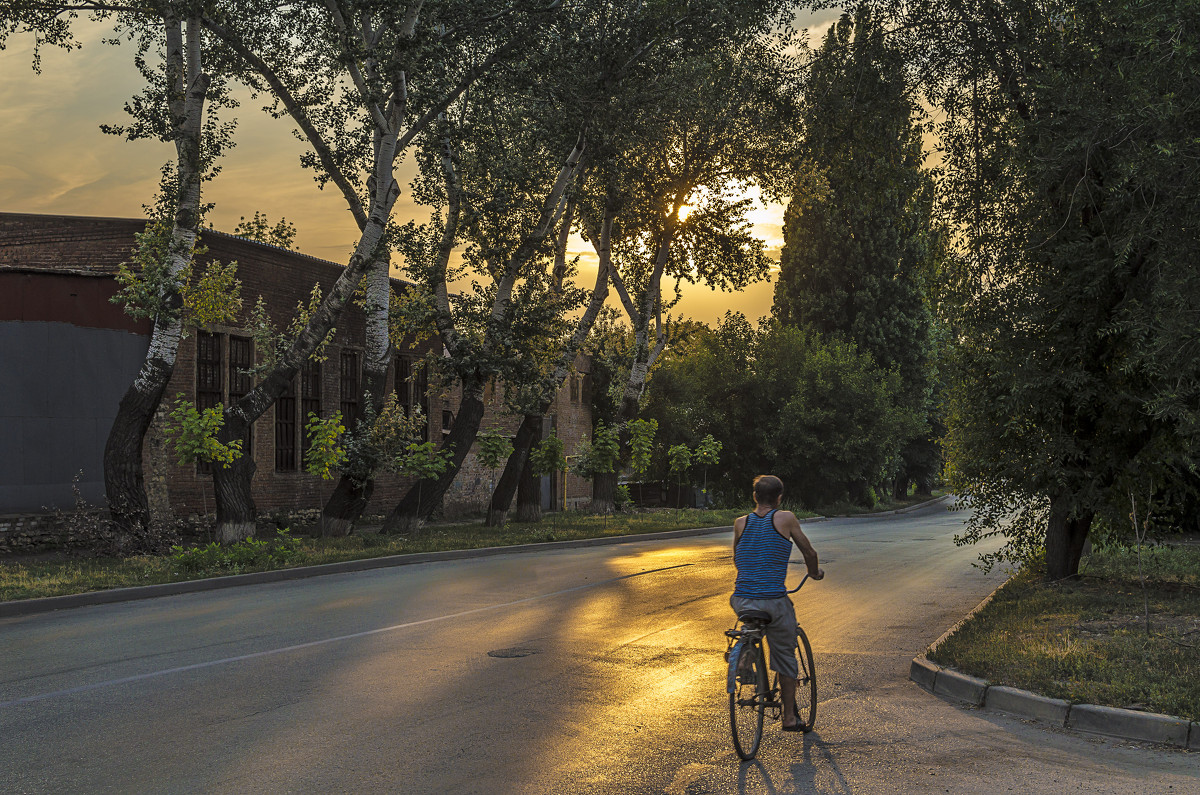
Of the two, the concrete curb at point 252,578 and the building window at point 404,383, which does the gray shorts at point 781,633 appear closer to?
the concrete curb at point 252,578

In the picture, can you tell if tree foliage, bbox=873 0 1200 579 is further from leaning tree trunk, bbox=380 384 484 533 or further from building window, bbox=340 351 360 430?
building window, bbox=340 351 360 430

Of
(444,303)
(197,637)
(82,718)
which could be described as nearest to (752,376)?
(444,303)

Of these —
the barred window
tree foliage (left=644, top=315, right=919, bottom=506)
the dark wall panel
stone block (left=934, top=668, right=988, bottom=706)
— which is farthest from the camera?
tree foliage (left=644, top=315, right=919, bottom=506)

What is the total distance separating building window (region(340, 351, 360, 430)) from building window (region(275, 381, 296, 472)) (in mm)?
2039

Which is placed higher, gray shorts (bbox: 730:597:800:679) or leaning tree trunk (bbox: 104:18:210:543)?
leaning tree trunk (bbox: 104:18:210:543)

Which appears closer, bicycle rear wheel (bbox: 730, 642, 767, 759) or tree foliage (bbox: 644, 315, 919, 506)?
bicycle rear wheel (bbox: 730, 642, 767, 759)

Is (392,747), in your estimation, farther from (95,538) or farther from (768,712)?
(95,538)

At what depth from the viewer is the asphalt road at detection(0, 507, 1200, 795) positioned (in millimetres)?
6012

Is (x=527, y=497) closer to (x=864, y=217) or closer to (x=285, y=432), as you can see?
(x=285, y=432)

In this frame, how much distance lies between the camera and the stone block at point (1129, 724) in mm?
6938

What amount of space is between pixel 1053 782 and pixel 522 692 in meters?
3.84

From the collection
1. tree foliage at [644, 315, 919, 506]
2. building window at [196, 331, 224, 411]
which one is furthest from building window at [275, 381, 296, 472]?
tree foliage at [644, 315, 919, 506]

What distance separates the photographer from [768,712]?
25.4 feet

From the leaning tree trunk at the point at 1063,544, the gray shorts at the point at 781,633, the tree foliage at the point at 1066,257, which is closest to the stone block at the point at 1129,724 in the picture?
the gray shorts at the point at 781,633
